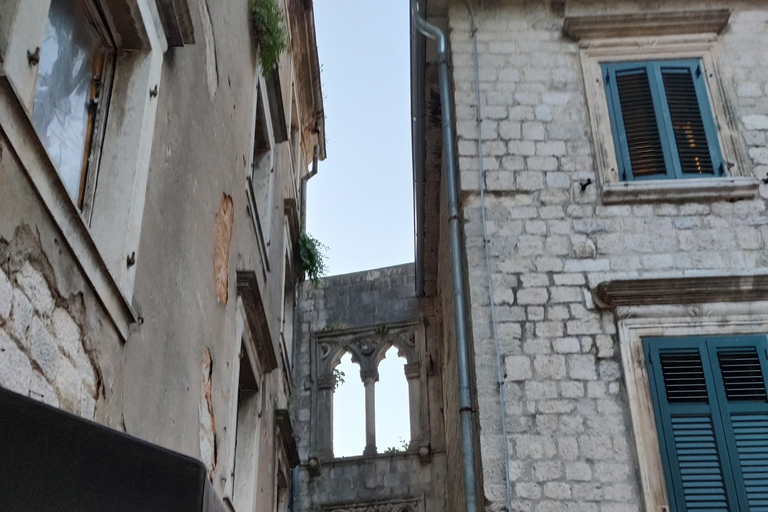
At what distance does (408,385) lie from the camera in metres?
12.9

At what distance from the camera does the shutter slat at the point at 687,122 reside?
748 centimetres

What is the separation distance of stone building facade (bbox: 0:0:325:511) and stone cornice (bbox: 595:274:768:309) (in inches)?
110

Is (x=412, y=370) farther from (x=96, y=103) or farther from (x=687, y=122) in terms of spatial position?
(x=96, y=103)

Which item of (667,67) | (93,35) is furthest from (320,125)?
(93,35)

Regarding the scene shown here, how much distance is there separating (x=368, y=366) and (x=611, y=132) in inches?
261

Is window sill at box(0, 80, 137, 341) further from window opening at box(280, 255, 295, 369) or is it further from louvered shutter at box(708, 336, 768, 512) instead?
window opening at box(280, 255, 295, 369)

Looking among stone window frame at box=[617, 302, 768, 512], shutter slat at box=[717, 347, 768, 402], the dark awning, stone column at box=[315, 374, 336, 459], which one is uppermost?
stone column at box=[315, 374, 336, 459]

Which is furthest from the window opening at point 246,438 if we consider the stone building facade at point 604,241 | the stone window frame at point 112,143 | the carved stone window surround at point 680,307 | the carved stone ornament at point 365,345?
the carved stone ornament at point 365,345

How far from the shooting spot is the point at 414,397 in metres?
12.7

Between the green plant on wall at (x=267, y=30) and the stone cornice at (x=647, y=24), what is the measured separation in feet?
8.58

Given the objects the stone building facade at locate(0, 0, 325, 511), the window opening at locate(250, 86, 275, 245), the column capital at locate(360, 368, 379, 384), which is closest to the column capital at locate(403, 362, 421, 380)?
the column capital at locate(360, 368, 379, 384)

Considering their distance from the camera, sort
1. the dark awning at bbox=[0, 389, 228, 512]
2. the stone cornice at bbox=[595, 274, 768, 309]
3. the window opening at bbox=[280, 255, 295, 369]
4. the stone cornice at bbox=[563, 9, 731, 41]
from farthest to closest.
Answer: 1. the window opening at bbox=[280, 255, 295, 369]
2. the stone cornice at bbox=[563, 9, 731, 41]
3. the stone cornice at bbox=[595, 274, 768, 309]
4. the dark awning at bbox=[0, 389, 228, 512]

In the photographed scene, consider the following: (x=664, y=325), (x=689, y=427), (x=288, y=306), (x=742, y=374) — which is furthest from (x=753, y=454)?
(x=288, y=306)

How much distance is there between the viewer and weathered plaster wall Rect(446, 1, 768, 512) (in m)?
6.26
